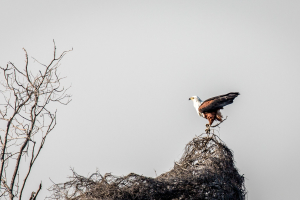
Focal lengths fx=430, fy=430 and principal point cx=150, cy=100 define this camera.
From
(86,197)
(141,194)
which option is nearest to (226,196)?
(141,194)

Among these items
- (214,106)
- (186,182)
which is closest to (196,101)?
(214,106)

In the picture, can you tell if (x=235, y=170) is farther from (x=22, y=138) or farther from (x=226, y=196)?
(x=22, y=138)

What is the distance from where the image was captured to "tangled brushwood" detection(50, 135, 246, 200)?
7824 mm

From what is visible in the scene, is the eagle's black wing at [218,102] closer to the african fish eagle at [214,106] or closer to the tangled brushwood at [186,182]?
the african fish eagle at [214,106]

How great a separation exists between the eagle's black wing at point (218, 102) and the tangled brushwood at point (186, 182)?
73.6 inches

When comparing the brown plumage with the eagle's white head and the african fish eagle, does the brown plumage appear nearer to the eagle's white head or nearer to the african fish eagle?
the african fish eagle

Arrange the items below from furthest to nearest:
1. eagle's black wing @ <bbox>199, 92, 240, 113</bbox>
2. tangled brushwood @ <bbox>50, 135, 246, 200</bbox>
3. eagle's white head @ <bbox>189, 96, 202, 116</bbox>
Answer: eagle's white head @ <bbox>189, 96, 202, 116</bbox> < eagle's black wing @ <bbox>199, 92, 240, 113</bbox> < tangled brushwood @ <bbox>50, 135, 246, 200</bbox>

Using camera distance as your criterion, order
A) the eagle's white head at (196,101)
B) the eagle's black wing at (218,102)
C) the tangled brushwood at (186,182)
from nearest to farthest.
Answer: the tangled brushwood at (186,182)
the eagle's black wing at (218,102)
the eagle's white head at (196,101)

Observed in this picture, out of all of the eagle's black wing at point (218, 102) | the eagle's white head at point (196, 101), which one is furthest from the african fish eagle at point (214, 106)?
the eagle's white head at point (196, 101)

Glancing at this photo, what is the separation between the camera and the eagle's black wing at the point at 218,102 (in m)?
11.2

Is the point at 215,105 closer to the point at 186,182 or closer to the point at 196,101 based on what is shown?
the point at 196,101

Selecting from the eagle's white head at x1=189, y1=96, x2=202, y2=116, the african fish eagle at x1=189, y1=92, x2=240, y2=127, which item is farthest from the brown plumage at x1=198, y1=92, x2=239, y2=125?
the eagle's white head at x1=189, y1=96, x2=202, y2=116

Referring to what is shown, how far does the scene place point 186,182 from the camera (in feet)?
27.5

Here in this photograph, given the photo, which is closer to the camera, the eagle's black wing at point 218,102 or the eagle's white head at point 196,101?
the eagle's black wing at point 218,102
